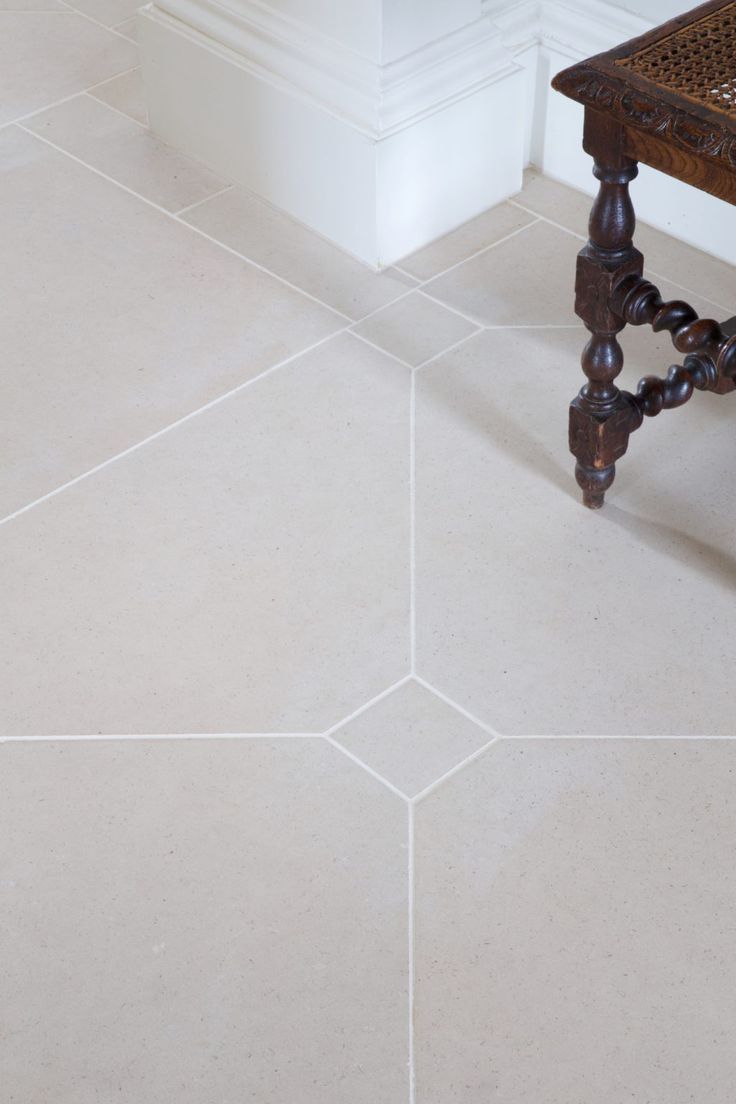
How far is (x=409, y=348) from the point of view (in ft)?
7.04

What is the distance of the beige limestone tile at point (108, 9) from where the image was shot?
310 cm

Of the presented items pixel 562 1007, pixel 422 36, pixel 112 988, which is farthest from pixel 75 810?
pixel 422 36

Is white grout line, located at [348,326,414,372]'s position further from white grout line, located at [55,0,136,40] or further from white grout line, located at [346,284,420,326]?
white grout line, located at [55,0,136,40]

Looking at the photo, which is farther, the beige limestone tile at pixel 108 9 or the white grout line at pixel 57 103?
the beige limestone tile at pixel 108 9

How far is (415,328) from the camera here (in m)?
2.19

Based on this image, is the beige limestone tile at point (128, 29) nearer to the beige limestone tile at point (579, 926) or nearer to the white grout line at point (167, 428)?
the white grout line at point (167, 428)

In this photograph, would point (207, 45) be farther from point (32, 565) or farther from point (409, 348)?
point (32, 565)

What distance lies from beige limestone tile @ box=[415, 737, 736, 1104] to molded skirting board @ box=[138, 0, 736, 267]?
1083 mm

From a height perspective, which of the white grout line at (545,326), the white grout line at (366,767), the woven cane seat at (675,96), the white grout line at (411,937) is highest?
the woven cane seat at (675,96)

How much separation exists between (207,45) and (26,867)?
1.55m

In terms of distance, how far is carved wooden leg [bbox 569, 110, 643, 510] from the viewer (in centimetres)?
158

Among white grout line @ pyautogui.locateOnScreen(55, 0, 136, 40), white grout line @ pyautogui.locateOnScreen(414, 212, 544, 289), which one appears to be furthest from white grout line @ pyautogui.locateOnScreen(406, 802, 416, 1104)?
white grout line @ pyautogui.locateOnScreen(55, 0, 136, 40)

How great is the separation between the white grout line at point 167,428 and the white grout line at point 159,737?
0.40m

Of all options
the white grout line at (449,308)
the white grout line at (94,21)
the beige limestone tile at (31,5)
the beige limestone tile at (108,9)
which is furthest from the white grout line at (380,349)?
the beige limestone tile at (31,5)
